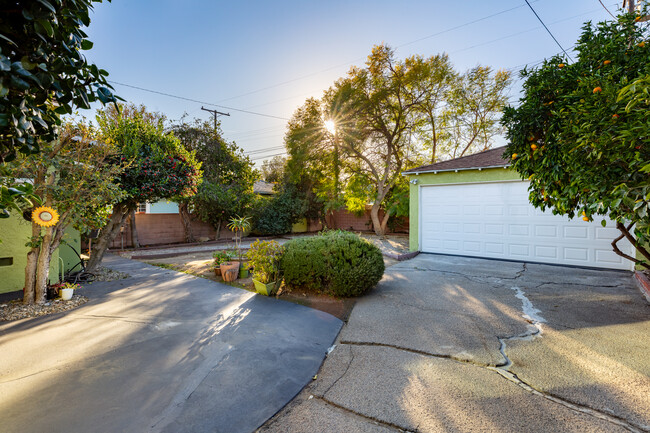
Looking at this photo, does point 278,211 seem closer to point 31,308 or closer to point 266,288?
point 266,288

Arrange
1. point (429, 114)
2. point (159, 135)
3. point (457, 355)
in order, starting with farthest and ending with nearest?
point (429, 114) < point (159, 135) < point (457, 355)

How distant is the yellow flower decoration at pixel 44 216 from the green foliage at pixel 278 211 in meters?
10.3

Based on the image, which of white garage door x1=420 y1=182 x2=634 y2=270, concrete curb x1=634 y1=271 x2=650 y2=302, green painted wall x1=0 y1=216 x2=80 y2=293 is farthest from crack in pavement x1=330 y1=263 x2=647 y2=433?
green painted wall x1=0 y1=216 x2=80 y2=293

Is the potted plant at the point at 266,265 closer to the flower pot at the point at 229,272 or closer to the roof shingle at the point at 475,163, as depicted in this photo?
the flower pot at the point at 229,272

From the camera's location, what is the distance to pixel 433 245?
8.88 metres

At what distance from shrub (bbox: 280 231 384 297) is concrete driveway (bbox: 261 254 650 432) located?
1.23 feet

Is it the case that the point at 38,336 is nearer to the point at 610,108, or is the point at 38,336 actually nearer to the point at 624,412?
the point at 624,412

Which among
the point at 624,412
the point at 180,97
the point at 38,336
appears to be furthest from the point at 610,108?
the point at 180,97

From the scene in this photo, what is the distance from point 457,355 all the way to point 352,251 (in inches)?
90.6

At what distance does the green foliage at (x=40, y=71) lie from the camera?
1.01 meters

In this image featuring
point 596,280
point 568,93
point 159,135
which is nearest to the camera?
point 568,93

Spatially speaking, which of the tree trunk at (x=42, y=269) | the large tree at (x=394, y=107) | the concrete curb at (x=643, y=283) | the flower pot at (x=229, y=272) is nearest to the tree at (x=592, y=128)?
the concrete curb at (x=643, y=283)

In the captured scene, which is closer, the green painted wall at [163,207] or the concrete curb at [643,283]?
the concrete curb at [643,283]

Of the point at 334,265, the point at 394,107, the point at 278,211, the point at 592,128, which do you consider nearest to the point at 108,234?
the point at 334,265
